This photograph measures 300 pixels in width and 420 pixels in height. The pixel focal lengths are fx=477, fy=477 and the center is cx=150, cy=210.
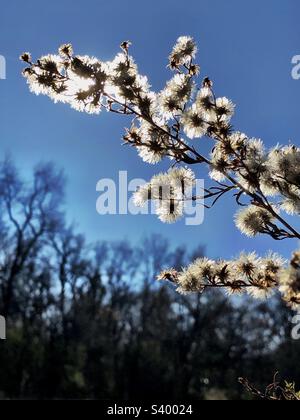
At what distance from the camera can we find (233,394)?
27.8 m

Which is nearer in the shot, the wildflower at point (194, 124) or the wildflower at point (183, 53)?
the wildflower at point (194, 124)

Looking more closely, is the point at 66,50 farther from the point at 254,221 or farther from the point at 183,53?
the point at 254,221

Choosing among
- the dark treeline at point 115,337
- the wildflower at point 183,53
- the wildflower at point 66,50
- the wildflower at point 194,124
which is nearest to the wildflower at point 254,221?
the wildflower at point 194,124

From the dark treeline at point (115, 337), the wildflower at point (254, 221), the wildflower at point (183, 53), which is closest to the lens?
the wildflower at point (254, 221)

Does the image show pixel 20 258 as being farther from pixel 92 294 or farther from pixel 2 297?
pixel 92 294

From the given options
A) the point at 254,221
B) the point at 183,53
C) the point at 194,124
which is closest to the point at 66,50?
the point at 183,53

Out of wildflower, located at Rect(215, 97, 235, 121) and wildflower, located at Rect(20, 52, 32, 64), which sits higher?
wildflower, located at Rect(20, 52, 32, 64)

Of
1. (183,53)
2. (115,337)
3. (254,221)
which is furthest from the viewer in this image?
(115,337)

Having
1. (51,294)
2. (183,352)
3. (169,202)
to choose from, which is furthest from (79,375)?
(169,202)

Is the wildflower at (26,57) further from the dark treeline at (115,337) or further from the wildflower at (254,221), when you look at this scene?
the dark treeline at (115,337)

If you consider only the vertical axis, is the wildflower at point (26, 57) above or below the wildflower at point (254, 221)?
above

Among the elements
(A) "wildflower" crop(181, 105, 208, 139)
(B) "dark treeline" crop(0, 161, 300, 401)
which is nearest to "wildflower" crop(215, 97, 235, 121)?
(A) "wildflower" crop(181, 105, 208, 139)

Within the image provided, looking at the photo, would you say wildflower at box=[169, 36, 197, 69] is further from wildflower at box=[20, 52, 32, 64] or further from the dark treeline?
the dark treeline

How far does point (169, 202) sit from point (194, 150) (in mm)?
463
